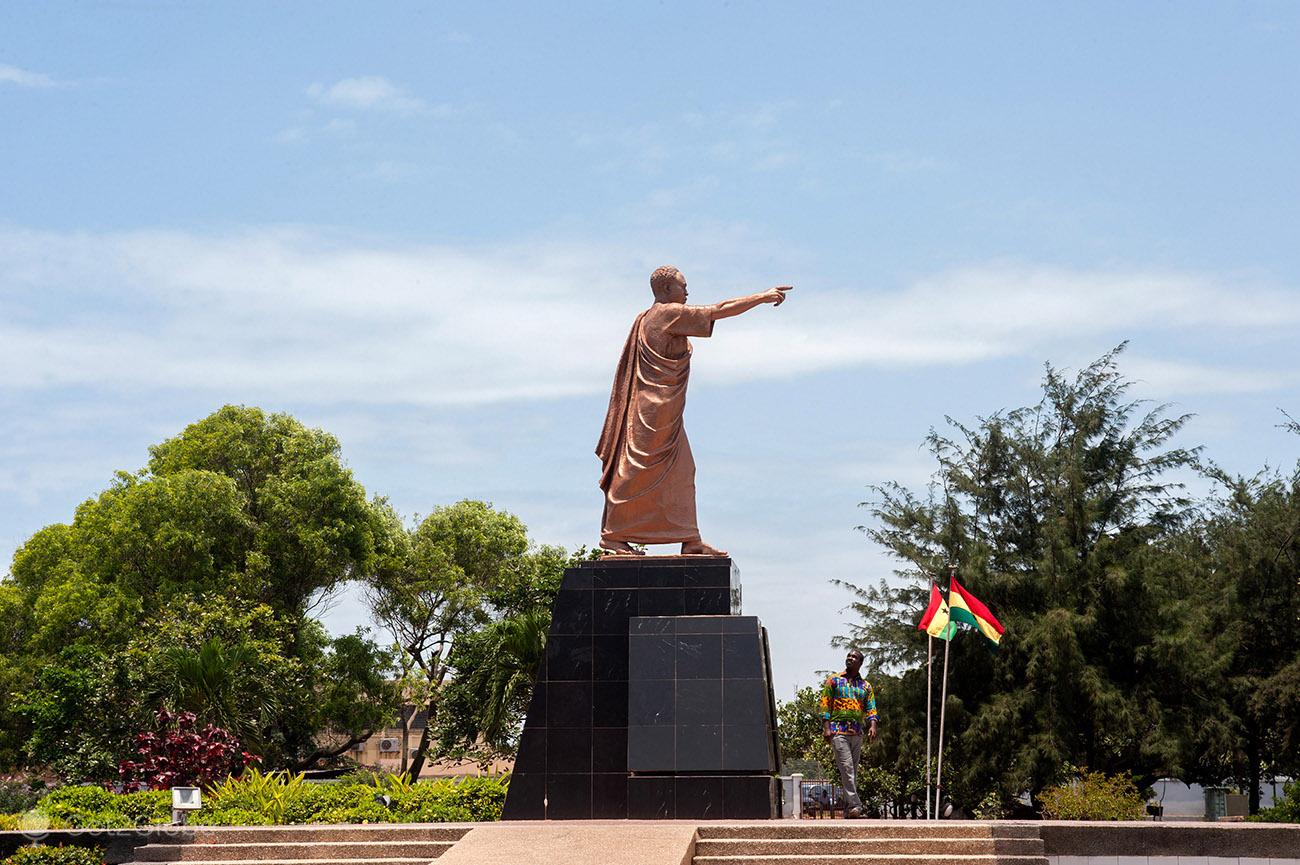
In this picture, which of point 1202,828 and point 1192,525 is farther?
point 1192,525

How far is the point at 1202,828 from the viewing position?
1284 cm

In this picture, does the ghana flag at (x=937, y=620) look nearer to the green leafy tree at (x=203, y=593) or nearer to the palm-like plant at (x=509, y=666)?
the palm-like plant at (x=509, y=666)

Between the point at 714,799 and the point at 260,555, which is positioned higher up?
the point at 260,555

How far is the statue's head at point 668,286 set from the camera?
15195 millimetres

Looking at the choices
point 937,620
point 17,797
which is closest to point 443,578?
point 17,797

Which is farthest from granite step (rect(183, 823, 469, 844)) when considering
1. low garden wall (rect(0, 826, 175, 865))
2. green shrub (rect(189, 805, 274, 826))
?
green shrub (rect(189, 805, 274, 826))

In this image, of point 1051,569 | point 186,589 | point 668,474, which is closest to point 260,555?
point 186,589

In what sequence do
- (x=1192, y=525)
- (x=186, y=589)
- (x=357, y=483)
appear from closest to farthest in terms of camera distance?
1. (x=1192, y=525)
2. (x=186, y=589)
3. (x=357, y=483)

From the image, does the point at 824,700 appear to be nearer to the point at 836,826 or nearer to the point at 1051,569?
the point at 836,826

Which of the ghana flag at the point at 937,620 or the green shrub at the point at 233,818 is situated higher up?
the ghana flag at the point at 937,620

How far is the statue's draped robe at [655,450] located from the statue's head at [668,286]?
4.4 inches

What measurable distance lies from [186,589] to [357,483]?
5.07 meters

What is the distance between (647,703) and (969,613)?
512 cm

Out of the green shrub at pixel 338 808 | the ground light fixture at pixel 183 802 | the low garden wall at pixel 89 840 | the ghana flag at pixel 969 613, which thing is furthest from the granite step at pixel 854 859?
the ghana flag at pixel 969 613
